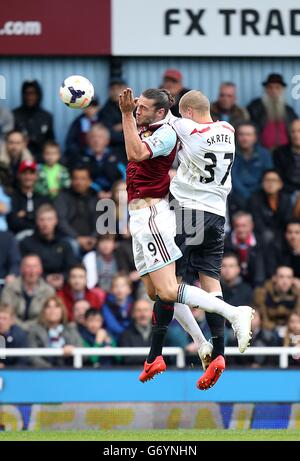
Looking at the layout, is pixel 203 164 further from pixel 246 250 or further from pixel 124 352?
pixel 246 250

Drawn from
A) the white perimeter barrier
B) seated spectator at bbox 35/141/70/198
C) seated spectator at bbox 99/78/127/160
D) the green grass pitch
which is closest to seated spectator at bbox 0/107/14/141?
seated spectator at bbox 35/141/70/198

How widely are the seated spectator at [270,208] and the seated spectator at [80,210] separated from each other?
1.93 m

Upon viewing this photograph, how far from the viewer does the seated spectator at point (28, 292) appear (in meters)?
16.0

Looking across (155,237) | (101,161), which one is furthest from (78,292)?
(155,237)

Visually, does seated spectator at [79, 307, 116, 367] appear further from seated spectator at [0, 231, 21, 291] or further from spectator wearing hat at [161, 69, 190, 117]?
spectator wearing hat at [161, 69, 190, 117]

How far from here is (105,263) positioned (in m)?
Answer: 16.7

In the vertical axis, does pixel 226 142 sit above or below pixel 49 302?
above

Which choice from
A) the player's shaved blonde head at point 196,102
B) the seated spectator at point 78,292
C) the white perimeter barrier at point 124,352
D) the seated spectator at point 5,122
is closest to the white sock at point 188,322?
the player's shaved blonde head at point 196,102

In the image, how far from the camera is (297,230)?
17.1 meters

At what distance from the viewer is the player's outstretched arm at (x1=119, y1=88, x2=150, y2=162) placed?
11383 millimetres

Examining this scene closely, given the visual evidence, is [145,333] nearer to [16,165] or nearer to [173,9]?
[16,165]

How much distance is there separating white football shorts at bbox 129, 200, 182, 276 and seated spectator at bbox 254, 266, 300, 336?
4.34 meters
